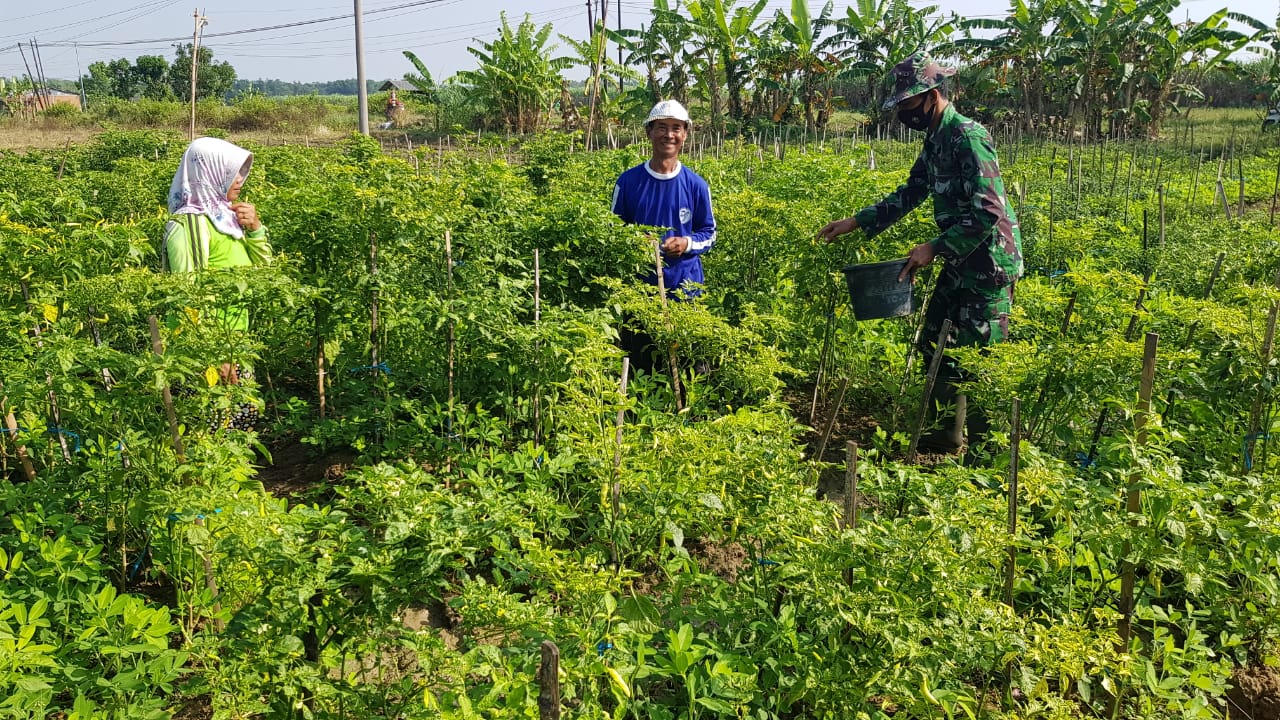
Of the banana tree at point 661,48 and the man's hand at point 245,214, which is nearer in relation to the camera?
the man's hand at point 245,214

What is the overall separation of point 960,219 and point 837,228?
25.8 inches

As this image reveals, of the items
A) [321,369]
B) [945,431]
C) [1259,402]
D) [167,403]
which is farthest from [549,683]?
[945,431]

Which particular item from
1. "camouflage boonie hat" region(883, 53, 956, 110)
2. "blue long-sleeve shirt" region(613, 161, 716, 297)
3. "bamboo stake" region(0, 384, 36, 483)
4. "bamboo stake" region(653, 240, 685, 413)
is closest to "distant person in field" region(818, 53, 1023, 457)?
"camouflage boonie hat" region(883, 53, 956, 110)

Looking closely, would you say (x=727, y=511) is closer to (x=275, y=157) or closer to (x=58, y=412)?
(x=58, y=412)

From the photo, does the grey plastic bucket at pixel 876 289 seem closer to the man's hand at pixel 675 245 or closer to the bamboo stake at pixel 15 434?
the man's hand at pixel 675 245

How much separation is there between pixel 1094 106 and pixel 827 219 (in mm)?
26194

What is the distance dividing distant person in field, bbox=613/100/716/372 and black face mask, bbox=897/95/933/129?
3.93 ft

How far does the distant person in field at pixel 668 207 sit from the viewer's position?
470 cm

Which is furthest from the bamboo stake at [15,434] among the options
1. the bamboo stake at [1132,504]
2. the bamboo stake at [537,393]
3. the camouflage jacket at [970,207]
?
the camouflage jacket at [970,207]

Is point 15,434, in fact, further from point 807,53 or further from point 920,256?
point 807,53

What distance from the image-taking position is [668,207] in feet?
15.6

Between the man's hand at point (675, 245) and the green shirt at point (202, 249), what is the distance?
2.18m

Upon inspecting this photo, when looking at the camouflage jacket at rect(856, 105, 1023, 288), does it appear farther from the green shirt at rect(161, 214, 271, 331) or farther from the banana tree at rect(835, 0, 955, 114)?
the banana tree at rect(835, 0, 955, 114)

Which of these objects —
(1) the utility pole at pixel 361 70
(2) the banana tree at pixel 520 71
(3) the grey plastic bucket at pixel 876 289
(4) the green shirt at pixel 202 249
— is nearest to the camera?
(4) the green shirt at pixel 202 249
